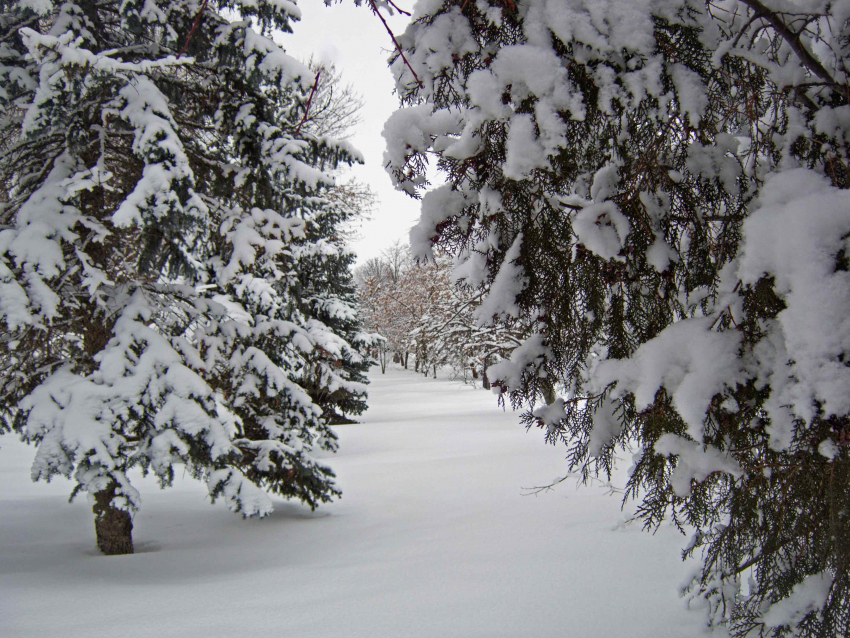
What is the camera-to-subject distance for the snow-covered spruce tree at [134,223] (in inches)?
174

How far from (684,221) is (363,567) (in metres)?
4.02

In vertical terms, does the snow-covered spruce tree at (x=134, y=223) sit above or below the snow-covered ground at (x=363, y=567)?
above

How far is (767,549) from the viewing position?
2107 mm

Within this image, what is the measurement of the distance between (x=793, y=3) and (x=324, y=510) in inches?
288

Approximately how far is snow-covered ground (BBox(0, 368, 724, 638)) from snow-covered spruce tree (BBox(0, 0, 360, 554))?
0.70m

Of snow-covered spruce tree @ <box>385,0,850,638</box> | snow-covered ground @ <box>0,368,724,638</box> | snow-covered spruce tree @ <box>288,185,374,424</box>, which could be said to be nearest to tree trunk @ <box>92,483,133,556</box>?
snow-covered ground @ <box>0,368,724,638</box>

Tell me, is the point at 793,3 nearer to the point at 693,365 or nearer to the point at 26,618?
the point at 693,365

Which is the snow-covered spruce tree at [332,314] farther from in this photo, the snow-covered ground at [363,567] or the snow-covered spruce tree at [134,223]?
the snow-covered ground at [363,567]

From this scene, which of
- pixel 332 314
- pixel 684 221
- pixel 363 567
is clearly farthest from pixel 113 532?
pixel 332 314

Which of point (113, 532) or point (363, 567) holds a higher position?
point (113, 532)

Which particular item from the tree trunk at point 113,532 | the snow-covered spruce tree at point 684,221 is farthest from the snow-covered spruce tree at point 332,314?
Result: the snow-covered spruce tree at point 684,221

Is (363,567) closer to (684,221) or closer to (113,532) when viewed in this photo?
(113,532)

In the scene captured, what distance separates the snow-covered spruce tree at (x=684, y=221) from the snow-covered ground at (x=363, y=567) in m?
1.61

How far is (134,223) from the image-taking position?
480 cm
